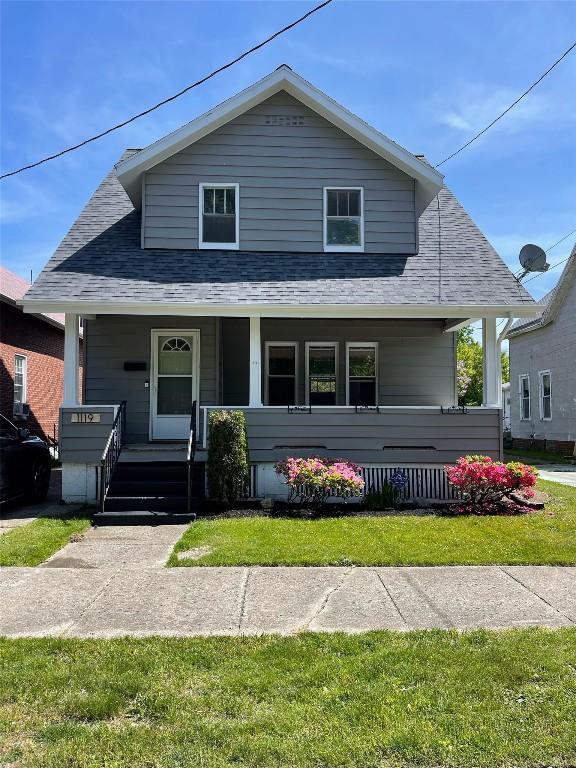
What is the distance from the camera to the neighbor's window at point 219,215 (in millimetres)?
12336

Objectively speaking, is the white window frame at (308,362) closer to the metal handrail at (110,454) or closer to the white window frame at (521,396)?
the metal handrail at (110,454)

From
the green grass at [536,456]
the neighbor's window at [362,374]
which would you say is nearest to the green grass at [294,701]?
the neighbor's window at [362,374]

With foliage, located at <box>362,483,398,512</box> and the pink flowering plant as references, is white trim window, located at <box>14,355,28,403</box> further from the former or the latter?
foliage, located at <box>362,483,398,512</box>

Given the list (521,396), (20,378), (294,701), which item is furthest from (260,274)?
(521,396)

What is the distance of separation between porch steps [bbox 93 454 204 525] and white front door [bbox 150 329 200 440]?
4.79ft

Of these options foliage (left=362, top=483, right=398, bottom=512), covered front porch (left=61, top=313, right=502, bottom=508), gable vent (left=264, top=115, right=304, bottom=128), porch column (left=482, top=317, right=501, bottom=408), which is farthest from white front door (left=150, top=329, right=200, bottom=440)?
porch column (left=482, top=317, right=501, bottom=408)

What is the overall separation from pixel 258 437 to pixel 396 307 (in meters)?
3.20

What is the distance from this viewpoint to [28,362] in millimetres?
18031

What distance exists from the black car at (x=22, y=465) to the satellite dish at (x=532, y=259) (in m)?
12.8

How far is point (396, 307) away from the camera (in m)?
10.9

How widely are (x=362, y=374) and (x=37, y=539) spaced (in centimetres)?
746

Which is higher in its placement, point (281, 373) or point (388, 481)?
point (281, 373)

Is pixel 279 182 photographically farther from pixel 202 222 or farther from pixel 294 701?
pixel 294 701

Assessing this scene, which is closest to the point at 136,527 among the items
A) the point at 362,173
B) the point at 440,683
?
the point at 440,683
